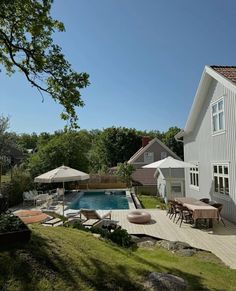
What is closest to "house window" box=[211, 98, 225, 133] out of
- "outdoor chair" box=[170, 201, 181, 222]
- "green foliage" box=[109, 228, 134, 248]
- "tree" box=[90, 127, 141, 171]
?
"outdoor chair" box=[170, 201, 181, 222]

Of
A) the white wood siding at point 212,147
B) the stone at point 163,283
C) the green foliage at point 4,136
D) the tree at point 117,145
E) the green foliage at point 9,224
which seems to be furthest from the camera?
the tree at point 117,145

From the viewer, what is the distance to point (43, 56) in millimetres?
7543

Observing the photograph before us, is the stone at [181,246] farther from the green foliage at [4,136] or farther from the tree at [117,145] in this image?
the tree at [117,145]

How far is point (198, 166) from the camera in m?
17.6

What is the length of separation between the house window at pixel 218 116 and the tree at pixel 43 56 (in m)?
8.62

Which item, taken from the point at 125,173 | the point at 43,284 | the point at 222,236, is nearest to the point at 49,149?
the point at 125,173

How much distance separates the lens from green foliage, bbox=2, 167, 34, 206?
67.4 ft

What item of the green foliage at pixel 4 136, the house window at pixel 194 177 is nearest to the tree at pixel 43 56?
the house window at pixel 194 177

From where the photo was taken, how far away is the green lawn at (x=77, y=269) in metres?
4.35

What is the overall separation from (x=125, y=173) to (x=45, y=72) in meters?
24.5

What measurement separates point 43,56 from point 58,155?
77.0ft

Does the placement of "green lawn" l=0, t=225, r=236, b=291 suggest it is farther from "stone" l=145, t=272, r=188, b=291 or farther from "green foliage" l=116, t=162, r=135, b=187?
"green foliage" l=116, t=162, r=135, b=187

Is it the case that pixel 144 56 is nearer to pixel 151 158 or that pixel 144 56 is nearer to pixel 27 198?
pixel 27 198

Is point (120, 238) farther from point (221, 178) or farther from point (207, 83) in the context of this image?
point (207, 83)
